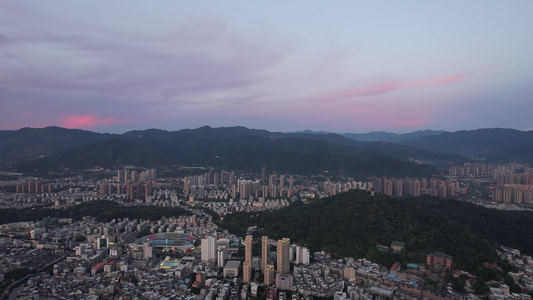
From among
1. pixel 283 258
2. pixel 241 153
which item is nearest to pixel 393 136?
pixel 241 153

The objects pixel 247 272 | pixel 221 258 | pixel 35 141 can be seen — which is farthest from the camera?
pixel 35 141

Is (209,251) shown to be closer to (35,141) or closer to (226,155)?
(226,155)

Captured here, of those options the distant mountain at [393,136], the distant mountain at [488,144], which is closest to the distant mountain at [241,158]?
the distant mountain at [488,144]

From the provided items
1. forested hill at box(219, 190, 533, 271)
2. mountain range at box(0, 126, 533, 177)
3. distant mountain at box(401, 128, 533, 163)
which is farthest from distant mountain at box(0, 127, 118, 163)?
distant mountain at box(401, 128, 533, 163)

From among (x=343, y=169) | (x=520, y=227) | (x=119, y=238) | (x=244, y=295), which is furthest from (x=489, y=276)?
(x=343, y=169)

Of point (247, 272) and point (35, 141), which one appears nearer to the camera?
point (247, 272)

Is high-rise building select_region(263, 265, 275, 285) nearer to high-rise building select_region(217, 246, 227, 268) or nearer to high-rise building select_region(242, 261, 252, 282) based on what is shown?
high-rise building select_region(242, 261, 252, 282)
